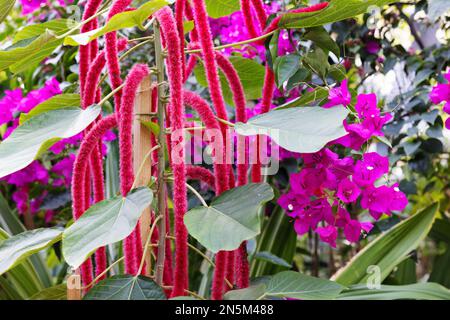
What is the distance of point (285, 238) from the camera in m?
1.49

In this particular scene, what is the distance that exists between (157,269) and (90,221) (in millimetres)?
169

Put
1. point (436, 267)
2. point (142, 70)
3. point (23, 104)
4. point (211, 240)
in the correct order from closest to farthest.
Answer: point (211, 240), point (142, 70), point (23, 104), point (436, 267)

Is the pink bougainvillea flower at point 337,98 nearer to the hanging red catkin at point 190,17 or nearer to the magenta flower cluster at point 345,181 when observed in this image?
the magenta flower cluster at point 345,181

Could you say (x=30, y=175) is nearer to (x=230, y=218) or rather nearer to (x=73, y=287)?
(x=73, y=287)

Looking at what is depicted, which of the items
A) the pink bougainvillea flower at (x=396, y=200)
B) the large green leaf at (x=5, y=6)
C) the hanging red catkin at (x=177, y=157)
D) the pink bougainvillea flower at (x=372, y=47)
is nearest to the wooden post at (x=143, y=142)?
the hanging red catkin at (x=177, y=157)

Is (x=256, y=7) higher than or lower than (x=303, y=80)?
higher

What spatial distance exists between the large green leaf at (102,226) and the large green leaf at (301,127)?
15 cm

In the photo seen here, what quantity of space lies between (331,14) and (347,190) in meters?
0.24

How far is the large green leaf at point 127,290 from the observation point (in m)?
0.71

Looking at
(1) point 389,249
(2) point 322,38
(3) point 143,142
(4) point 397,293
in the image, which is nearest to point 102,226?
(3) point 143,142

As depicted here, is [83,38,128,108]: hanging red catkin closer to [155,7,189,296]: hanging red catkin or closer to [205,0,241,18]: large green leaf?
[155,7,189,296]: hanging red catkin

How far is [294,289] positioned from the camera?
76 cm

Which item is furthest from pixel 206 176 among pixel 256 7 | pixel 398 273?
pixel 398 273
